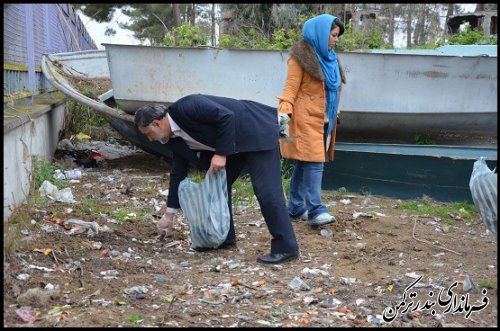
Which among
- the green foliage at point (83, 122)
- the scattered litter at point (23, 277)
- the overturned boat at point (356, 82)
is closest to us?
the scattered litter at point (23, 277)

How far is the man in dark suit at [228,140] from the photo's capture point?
386cm

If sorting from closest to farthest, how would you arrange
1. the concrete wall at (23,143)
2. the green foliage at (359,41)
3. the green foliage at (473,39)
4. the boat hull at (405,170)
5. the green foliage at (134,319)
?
the green foliage at (134,319), the concrete wall at (23,143), the boat hull at (405,170), the green foliage at (359,41), the green foliage at (473,39)

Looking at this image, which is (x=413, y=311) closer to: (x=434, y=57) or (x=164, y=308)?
(x=164, y=308)

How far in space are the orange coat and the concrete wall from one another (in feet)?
7.00

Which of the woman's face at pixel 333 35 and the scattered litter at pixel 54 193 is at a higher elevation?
the woman's face at pixel 333 35

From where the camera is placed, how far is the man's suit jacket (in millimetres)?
3840

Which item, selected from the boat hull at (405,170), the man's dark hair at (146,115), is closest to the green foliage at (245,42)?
the boat hull at (405,170)

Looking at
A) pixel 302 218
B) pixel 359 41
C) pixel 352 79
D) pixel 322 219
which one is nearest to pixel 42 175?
pixel 302 218

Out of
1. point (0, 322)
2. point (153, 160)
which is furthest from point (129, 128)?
point (0, 322)

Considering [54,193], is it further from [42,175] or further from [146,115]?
[146,115]

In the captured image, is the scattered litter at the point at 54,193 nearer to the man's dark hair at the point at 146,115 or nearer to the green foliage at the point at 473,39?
the man's dark hair at the point at 146,115

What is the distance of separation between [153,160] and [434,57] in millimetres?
4048

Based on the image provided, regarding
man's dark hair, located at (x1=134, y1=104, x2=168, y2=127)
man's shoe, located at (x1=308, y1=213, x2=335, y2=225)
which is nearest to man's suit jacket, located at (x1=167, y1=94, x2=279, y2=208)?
man's dark hair, located at (x1=134, y1=104, x2=168, y2=127)

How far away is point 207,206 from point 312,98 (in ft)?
4.63
